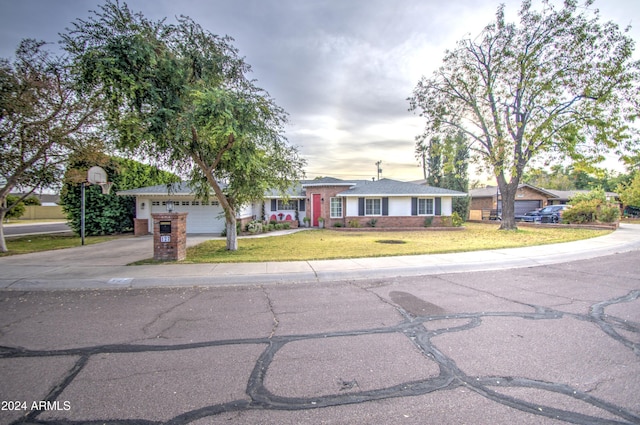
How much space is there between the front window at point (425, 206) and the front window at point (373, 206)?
3.10 metres

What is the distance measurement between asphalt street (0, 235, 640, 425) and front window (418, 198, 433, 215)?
16289mm

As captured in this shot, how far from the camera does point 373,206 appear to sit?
21.9 metres

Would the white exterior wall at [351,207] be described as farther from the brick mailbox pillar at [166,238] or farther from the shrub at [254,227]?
the brick mailbox pillar at [166,238]

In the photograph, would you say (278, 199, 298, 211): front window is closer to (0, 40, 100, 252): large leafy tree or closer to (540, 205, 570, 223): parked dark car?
(0, 40, 100, 252): large leafy tree

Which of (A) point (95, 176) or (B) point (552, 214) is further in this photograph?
(B) point (552, 214)

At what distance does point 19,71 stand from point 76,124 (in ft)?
7.66

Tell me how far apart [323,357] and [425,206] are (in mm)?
20593

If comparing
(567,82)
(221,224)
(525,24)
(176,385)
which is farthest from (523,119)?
(176,385)

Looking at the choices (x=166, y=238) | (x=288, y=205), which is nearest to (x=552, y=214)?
(x=288, y=205)

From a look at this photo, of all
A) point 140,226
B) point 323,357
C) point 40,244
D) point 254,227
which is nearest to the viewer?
point 323,357

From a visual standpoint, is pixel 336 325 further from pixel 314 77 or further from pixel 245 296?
pixel 314 77

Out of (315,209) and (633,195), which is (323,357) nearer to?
(315,209)

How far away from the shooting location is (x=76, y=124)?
494 inches

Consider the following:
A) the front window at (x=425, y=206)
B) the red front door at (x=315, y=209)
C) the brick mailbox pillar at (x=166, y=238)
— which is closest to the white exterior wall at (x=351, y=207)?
the red front door at (x=315, y=209)
